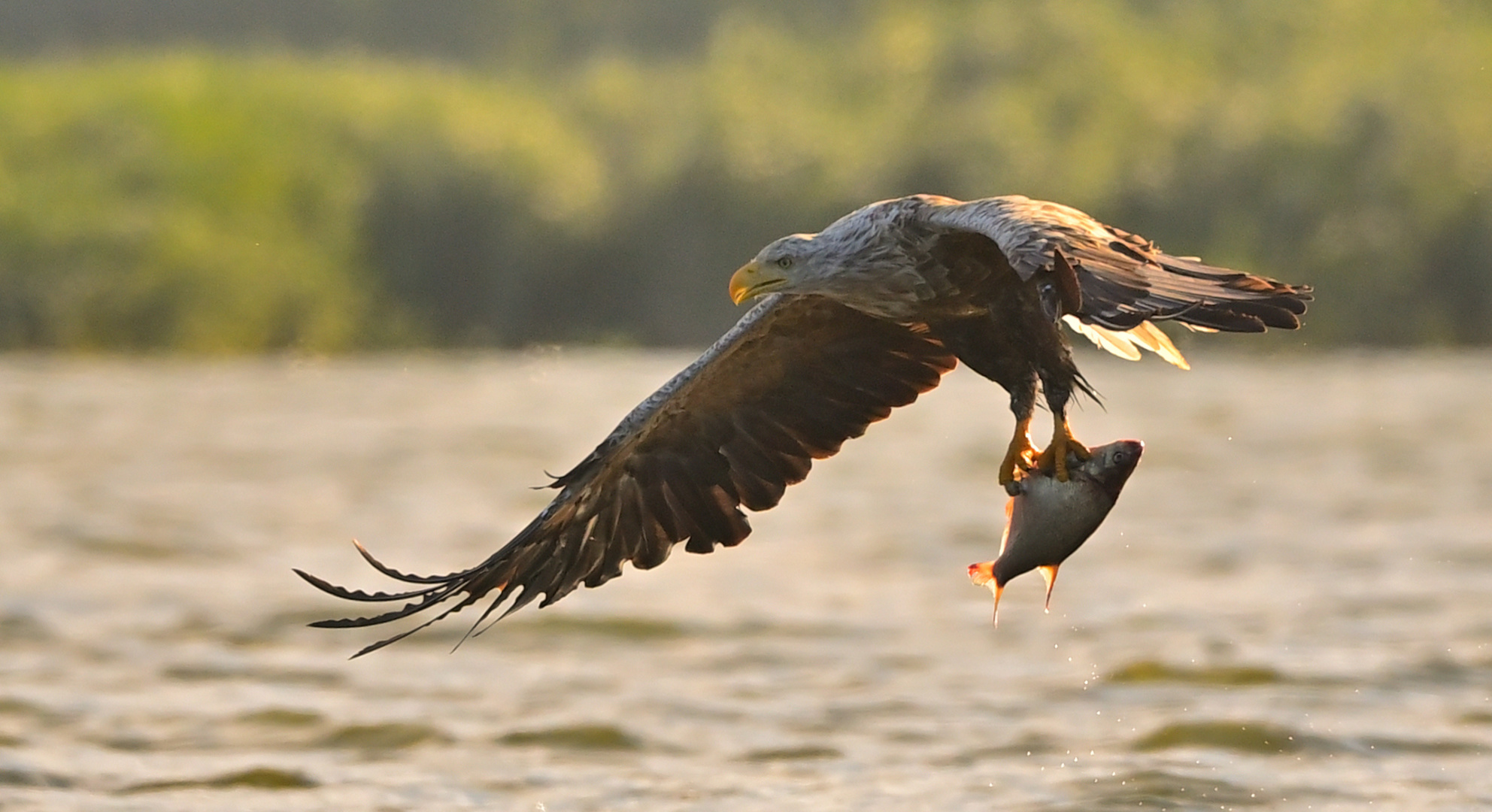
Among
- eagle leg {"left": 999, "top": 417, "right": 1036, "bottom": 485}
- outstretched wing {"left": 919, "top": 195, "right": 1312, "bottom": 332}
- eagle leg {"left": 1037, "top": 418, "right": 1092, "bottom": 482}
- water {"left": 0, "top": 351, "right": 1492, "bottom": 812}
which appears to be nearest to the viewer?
outstretched wing {"left": 919, "top": 195, "right": 1312, "bottom": 332}

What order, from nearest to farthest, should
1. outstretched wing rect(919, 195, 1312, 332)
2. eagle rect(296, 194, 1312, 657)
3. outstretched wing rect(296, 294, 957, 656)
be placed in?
outstretched wing rect(919, 195, 1312, 332)
eagle rect(296, 194, 1312, 657)
outstretched wing rect(296, 294, 957, 656)

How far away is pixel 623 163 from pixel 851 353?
19870 mm

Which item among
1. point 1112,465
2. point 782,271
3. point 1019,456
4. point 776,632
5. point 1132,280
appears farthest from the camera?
point 776,632

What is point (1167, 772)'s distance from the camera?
852 cm

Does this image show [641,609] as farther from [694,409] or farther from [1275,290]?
[1275,290]

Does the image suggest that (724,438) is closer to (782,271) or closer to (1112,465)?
(782,271)

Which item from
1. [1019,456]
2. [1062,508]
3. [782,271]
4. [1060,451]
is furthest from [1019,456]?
[782,271]

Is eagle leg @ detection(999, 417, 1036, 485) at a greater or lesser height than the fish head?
greater

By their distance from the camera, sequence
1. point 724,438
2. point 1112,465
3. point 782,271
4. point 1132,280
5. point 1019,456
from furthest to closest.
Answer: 1. point 724,438
2. point 782,271
3. point 1019,456
4. point 1112,465
5. point 1132,280

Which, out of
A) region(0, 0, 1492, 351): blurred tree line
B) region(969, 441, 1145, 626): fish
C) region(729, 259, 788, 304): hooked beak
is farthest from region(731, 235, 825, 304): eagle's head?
region(0, 0, 1492, 351): blurred tree line

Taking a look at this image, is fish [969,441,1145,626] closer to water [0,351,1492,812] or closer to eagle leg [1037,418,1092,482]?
eagle leg [1037,418,1092,482]

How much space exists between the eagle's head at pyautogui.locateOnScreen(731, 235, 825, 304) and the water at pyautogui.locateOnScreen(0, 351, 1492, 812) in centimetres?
235

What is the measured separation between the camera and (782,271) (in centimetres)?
646

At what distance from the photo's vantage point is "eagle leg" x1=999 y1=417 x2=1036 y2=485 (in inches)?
244
